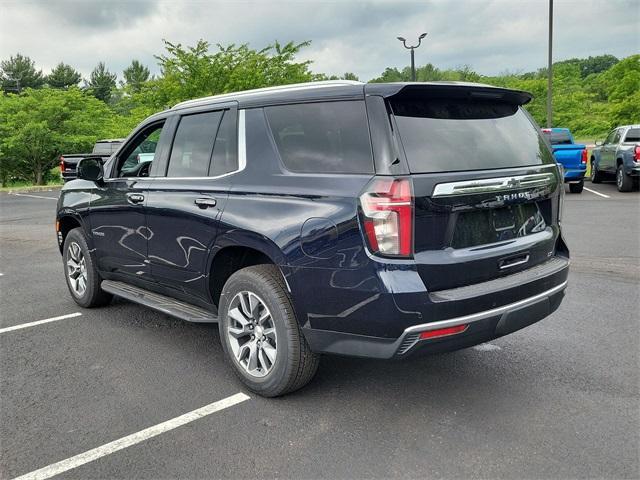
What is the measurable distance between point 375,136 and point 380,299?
87 cm

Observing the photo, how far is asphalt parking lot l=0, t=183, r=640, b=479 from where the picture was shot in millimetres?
2881

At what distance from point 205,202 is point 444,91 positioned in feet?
5.63

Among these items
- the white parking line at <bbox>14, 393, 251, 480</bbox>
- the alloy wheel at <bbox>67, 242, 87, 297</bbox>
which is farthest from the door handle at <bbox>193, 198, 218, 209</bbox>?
the alloy wheel at <bbox>67, 242, 87, 297</bbox>

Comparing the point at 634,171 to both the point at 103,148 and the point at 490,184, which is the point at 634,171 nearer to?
the point at 490,184

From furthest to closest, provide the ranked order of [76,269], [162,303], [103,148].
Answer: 1. [103,148]
2. [76,269]
3. [162,303]

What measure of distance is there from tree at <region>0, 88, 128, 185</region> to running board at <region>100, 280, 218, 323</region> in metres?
24.8

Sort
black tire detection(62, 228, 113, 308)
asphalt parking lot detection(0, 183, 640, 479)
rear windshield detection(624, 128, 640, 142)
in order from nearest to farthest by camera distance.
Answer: asphalt parking lot detection(0, 183, 640, 479), black tire detection(62, 228, 113, 308), rear windshield detection(624, 128, 640, 142)

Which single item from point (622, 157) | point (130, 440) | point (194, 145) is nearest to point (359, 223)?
point (130, 440)

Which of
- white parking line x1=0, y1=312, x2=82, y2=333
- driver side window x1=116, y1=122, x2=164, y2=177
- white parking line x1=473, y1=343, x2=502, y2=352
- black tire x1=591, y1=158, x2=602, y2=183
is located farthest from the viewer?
black tire x1=591, y1=158, x2=602, y2=183

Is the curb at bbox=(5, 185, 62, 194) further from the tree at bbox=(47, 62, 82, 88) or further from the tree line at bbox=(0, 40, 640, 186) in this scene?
the tree at bbox=(47, 62, 82, 88)

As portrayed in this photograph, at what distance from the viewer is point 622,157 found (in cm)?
1525

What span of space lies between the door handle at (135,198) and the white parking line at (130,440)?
1.83 m

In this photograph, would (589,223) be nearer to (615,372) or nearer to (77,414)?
(615,372)

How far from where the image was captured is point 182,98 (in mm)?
23406
